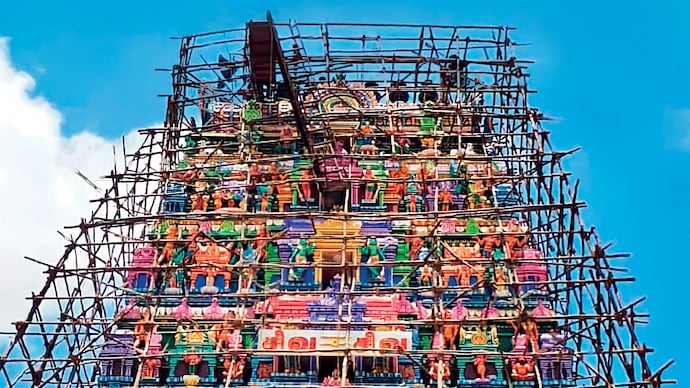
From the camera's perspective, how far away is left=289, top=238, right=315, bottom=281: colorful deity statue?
72.5 feet

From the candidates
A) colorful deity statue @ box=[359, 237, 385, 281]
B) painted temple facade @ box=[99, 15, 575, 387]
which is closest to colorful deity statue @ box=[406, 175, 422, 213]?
painted temple facade @ box=[99, 15, 575, 387]

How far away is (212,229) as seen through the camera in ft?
77.1

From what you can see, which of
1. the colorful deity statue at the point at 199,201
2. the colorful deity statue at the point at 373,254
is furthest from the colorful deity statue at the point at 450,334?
the colorful deity statue at the point at 199,201

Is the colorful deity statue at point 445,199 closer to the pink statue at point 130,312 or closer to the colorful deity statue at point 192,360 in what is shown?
the colorful deity statue at point 192,360

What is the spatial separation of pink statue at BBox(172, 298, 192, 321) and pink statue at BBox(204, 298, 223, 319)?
37 cm

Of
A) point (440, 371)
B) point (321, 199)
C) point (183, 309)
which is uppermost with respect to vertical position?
point (321, 199)

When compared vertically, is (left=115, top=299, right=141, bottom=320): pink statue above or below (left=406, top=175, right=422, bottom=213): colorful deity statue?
below

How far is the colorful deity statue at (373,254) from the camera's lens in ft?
73.3

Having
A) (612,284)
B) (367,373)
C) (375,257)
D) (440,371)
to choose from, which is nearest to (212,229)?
(375,257)

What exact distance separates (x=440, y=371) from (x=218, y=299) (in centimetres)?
588

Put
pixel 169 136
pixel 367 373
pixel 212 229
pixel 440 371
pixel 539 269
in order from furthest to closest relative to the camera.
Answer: pixel 169 136 < pixel 212 229 < pixel 539 269 < pixel 367 373 < pixel 440 371

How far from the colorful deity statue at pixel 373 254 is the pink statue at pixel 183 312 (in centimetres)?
423

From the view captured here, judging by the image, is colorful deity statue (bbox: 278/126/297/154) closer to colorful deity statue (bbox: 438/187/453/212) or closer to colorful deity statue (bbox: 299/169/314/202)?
colorful deity statue (bbox: 299/169/314/202)

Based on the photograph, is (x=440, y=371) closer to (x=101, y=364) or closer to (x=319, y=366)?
(x=319, y=366)
